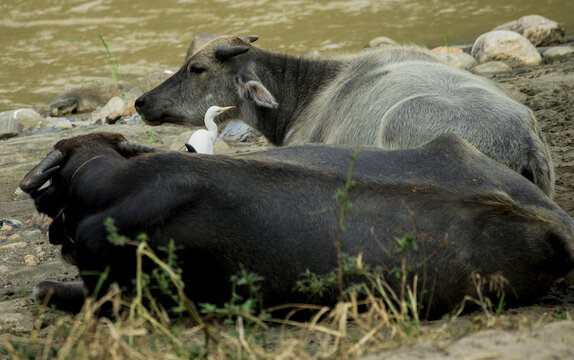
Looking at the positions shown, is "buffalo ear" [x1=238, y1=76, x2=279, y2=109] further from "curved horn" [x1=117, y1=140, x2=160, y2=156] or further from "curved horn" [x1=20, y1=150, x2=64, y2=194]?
"curved horn" [x1=20, y1=150, x2=64, y2=194]

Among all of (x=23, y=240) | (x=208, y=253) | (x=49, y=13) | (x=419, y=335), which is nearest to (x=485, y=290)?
(x=419, y=335)

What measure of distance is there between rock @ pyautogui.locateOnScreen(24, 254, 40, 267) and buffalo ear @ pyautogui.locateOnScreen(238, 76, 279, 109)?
7.24 ft

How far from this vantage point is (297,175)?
355 cm


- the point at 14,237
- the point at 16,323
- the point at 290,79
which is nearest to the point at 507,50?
the point at 290,79

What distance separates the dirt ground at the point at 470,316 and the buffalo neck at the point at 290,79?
2.99 feet

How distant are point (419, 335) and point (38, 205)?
208cm

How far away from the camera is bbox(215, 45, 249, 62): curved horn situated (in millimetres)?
6445

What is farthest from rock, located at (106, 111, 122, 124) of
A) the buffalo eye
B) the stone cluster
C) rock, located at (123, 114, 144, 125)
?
the buffalo eye

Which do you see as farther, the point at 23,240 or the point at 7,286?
the point at 23,240

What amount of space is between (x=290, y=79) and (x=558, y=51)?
15.4ft

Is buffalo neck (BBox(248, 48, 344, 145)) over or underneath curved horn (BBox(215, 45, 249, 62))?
underneath

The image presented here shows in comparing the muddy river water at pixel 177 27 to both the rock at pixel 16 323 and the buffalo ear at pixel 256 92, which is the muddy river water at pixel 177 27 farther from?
the rock at pixel 16 323

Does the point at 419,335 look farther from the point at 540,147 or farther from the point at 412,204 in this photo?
the point at 540,147

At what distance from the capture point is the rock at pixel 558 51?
9.94 metres
